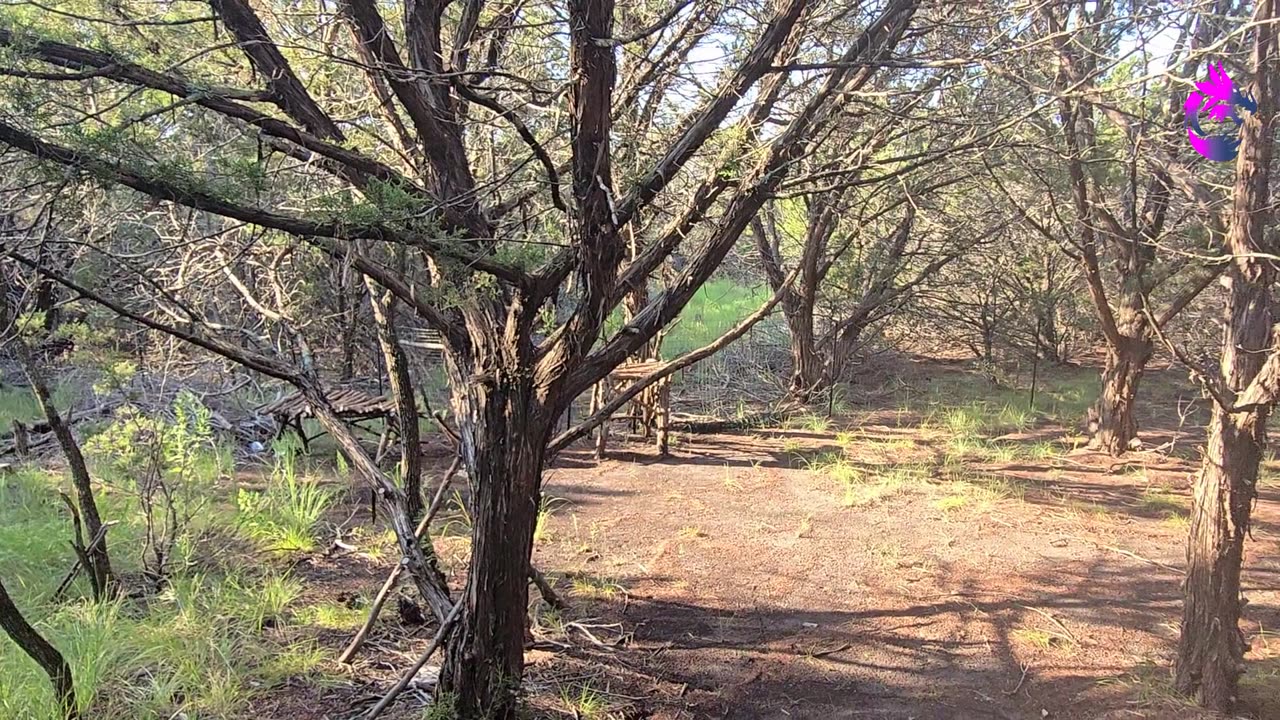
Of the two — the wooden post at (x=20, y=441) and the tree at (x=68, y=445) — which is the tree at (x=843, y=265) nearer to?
the tree at (x=68, y=445)

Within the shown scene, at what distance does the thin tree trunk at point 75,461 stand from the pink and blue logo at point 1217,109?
4.95 metres

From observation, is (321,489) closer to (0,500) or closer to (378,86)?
(0,500)

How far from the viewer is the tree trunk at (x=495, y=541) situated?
2.76m

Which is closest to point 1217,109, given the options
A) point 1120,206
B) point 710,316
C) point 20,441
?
point 1120,206

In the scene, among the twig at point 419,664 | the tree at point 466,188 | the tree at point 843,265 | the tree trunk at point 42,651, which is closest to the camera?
the tree at point 466,188

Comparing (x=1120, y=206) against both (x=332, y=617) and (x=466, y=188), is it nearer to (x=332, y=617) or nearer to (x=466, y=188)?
(x=466, y=188)

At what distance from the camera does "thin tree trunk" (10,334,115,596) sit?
3352mm

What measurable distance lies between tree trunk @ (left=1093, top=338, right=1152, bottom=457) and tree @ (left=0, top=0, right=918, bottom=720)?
5.24 metres

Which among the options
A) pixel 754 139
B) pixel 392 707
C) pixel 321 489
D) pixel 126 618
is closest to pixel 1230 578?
pixel 754 139

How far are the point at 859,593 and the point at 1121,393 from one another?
409 centimetres

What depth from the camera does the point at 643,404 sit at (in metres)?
7.69

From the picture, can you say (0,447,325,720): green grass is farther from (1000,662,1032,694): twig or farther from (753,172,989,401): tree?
(753,172,989,401): tree

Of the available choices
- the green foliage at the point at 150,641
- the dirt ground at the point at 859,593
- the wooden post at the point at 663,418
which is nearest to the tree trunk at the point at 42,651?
the green foliage at the point at 150,641

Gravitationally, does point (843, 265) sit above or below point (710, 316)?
above
